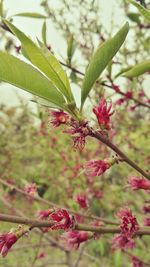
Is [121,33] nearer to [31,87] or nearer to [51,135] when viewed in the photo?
[31,87]

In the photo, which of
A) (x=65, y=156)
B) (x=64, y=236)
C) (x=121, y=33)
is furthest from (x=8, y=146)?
(x=121, y=33)

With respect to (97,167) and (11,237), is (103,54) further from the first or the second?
(11,237)

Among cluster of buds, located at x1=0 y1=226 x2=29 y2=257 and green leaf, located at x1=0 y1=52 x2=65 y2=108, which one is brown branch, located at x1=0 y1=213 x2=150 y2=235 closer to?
cluster of buds, located at x1=0 y1=226 x2=29 y2=257

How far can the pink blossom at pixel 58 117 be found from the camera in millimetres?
1126

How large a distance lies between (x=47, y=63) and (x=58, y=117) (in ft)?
0.63

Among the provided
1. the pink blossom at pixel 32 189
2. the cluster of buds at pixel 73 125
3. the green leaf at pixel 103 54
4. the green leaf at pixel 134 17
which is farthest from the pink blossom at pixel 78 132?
the green leaf at pixel 134 17

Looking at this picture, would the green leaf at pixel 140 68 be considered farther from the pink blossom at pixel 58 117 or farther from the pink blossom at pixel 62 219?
the pink blossom at pixel 62 219

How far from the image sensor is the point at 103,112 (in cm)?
115

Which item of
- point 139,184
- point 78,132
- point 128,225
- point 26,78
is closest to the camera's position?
point 26,78

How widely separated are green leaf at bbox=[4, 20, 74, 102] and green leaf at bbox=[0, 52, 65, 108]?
3 cm

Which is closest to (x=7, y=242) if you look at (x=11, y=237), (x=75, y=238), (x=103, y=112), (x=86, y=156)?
(x=11, y=237)

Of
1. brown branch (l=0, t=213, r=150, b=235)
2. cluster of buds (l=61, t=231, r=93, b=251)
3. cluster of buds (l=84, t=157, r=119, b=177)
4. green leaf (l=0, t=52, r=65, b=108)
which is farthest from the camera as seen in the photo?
cluster of buds (l=61, t=231, r=93, b=251)

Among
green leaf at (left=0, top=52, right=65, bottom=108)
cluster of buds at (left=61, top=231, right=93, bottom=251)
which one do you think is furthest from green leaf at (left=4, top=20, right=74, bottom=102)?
cluster of buds at (left=61, top=231, right=93, bottom=251)

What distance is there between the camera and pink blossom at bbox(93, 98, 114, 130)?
1.13 meters
